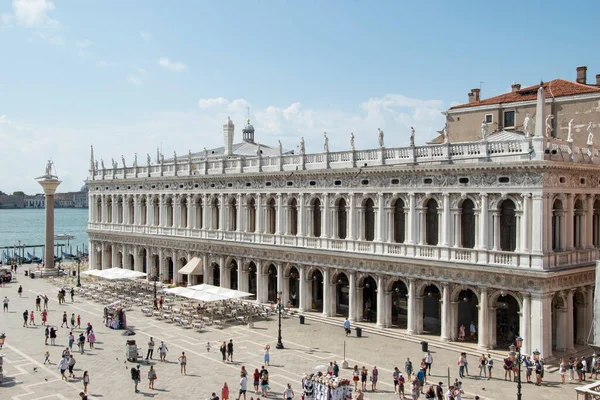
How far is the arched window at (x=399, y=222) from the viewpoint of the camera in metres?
37.1

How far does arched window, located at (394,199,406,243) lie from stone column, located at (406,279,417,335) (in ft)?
10.8

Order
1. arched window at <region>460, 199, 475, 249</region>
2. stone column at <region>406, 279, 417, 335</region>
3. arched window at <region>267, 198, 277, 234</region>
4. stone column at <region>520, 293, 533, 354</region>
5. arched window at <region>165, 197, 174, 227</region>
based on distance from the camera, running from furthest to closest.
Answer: arched window at <region>165, 197, 174, 227</region>, arched window at <region>267, 198, 277, 234</region>, stone column at <region>406, 279, 417, 335</region>, arched window at <region>460, 199, 475, 249</region>, stone column at <region>520, 293, 533, 354</region>

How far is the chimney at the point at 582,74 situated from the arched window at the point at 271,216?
22148 mm

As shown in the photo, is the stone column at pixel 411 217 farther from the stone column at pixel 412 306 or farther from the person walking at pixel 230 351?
the person walking at pixel 230 351

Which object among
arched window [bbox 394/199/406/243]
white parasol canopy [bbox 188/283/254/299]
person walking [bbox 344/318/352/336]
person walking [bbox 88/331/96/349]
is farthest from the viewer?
white parasol canopy [bbox 188/283/254/299]

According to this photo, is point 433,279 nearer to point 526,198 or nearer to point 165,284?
point 526,198

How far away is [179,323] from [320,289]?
11.4 metres

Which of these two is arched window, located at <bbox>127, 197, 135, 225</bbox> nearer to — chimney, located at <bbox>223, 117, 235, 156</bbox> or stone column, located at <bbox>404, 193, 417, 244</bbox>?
chimney, located at <bbox>223, 117, 235, 156</bbox>

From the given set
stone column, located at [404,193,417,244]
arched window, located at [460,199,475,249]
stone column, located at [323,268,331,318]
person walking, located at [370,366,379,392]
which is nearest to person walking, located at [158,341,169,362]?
person walking, located at [370,366,379,392]

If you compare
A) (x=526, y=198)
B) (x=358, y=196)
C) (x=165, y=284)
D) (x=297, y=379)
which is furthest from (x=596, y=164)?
(x=165, y=284)

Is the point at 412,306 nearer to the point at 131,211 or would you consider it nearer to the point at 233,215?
the point at 233,215

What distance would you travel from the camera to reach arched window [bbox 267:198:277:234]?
44.8 metres

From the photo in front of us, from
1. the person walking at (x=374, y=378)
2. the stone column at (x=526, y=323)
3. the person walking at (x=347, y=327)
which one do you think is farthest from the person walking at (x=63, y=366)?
the stone column at (x=526, y=323)

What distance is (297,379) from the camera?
2783 centimetres
